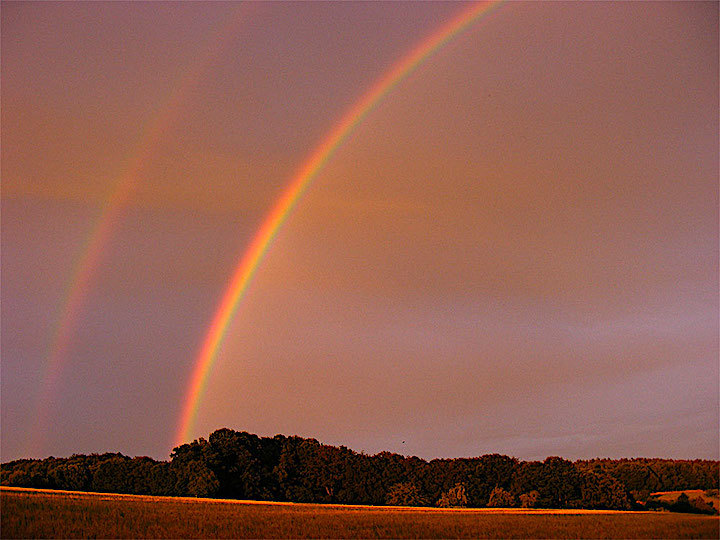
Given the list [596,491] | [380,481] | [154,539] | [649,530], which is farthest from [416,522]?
[380,481]

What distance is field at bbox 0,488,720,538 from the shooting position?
36906mm

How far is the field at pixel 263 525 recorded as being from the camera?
36906 millimetres

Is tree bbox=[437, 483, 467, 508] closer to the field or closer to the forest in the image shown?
the forest

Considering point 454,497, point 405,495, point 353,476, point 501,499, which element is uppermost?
point 353,476

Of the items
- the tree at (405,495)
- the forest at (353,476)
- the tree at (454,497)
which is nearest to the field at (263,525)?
the forest at (353,476)

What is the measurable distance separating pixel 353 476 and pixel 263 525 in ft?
219

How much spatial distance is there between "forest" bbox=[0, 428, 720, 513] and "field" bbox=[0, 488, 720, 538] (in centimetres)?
4173

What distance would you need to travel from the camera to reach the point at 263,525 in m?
43.2

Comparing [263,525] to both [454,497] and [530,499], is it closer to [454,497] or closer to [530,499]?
[530,499]

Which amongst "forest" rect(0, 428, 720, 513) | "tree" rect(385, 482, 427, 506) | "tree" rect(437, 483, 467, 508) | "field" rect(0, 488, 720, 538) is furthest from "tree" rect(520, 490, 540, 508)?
"field" rect(0, 488, 720, 538)

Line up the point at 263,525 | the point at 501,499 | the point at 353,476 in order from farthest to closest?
the point at 353,476 < the point at 501,499 < the point at 263,525

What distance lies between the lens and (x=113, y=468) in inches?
3935

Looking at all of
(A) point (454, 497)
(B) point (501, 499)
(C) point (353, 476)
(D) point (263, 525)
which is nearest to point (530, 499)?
(B) point (501, 499)

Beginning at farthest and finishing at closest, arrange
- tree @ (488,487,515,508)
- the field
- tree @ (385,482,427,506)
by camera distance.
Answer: tree @ (385,482,427,506) < tree @ (488,487,515,508) < the field
